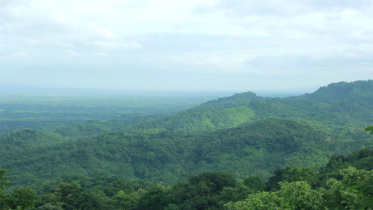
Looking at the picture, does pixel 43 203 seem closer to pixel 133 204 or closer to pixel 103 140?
pixel 133 204

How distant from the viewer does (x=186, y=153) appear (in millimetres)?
56312

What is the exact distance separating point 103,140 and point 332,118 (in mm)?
56208

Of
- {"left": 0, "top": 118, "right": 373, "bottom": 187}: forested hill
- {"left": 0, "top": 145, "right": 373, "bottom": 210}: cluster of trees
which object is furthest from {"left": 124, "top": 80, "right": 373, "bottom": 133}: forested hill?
{"left": 0, "top": 145, "right": 373, "bottom": 210}: cluster of trees

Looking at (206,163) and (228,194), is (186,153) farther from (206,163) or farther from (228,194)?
(228,194)

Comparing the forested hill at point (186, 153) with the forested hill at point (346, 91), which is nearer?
the forested hill at point (186, 153)

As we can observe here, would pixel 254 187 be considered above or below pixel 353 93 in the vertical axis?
below

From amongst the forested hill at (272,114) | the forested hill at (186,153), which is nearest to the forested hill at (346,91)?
the forested hill at (272,114)

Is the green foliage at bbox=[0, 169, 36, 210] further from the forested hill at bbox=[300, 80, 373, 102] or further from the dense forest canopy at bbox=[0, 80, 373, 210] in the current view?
the forested hill at bbox=[300, 80, 373, 102]

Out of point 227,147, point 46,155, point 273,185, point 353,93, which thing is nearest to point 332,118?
point 353,93

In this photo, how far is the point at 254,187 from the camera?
27781mm

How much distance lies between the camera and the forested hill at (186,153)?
48500mm

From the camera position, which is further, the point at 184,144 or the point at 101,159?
the point at 184,144

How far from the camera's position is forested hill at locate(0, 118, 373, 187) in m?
48.5

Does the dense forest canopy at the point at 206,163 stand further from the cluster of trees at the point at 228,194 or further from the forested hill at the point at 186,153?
the forested hill at the point at 186,153
